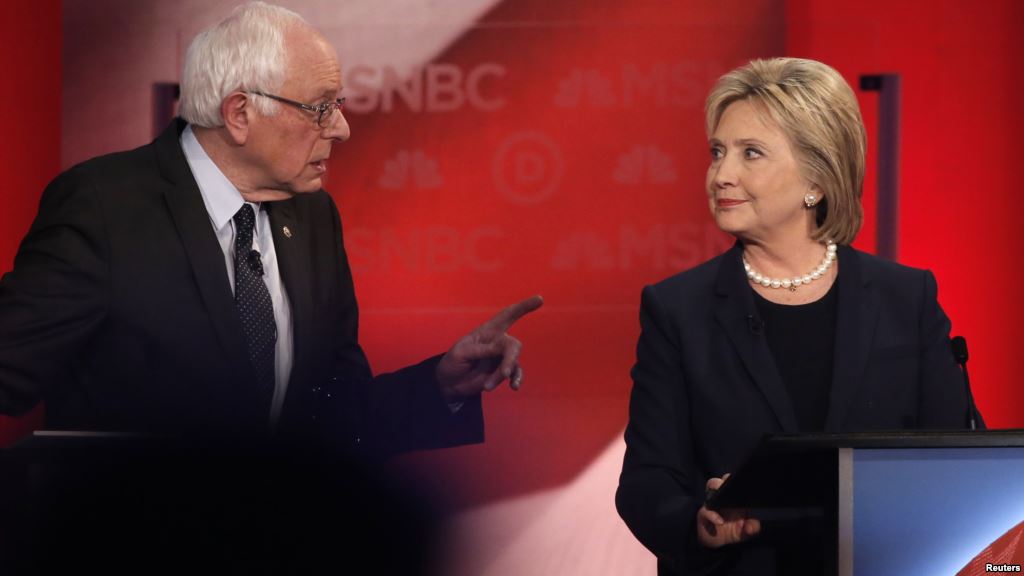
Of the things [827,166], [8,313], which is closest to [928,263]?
[827,166]

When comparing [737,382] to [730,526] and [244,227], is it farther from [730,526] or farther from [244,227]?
[244,227]

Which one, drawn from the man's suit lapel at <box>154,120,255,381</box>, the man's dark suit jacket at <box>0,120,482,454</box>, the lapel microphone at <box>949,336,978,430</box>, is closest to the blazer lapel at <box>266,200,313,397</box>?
the man's dark suit jacket at <box>0,120,482,454</box>

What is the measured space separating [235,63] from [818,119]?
3.65 feet

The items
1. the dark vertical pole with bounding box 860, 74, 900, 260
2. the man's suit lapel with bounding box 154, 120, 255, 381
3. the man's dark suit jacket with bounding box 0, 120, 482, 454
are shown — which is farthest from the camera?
the dark vertical pole with bounding box 860, 74, 900, 260

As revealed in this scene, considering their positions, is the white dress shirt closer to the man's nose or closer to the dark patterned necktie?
the dark patterned necktie

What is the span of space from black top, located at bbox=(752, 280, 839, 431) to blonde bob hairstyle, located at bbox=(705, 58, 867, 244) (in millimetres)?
148

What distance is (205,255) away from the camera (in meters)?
2.32

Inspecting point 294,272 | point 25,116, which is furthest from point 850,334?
point 25,116

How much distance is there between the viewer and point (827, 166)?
7.06 ft

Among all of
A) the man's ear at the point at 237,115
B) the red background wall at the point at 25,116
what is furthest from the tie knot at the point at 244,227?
the red background wall at the point at 25,116

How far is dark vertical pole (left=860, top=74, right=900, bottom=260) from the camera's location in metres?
3.92

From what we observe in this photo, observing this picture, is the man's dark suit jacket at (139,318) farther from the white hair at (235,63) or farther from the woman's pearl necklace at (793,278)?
the woman's pearl necklace at (793,278)

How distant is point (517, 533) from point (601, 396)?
517 mm

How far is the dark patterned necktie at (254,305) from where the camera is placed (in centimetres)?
236
